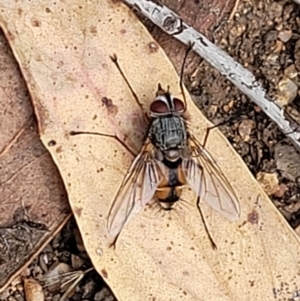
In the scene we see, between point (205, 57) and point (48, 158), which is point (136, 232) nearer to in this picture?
point (48, 158)

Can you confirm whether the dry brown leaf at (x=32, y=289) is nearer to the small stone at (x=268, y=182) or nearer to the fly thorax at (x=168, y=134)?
the fly thorax at (x=168, y=134)

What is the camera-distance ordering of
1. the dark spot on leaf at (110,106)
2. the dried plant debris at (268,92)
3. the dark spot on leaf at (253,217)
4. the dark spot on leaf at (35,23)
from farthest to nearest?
the dried plant debris at (268,92), the dark spot on leaf at (253,217), the dark spot on leaf at (110,106), the dark spot on leaf at (35,23)

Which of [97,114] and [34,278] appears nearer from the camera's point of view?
[97,114]

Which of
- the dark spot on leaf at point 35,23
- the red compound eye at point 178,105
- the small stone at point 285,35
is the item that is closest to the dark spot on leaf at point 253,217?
the red compound eye at point 178,105

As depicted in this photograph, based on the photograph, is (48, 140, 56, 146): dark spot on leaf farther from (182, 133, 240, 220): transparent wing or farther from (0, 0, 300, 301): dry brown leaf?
(182, 133, 240, 220): transparent wing

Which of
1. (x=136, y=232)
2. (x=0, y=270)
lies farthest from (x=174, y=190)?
(x=0, y=270)

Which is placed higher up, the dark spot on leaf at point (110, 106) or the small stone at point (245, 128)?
the small stone at point (245, 128)

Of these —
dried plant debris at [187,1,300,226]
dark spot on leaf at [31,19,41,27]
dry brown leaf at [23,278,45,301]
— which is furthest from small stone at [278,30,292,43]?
dry brown leaf at [23,278,45,301]
